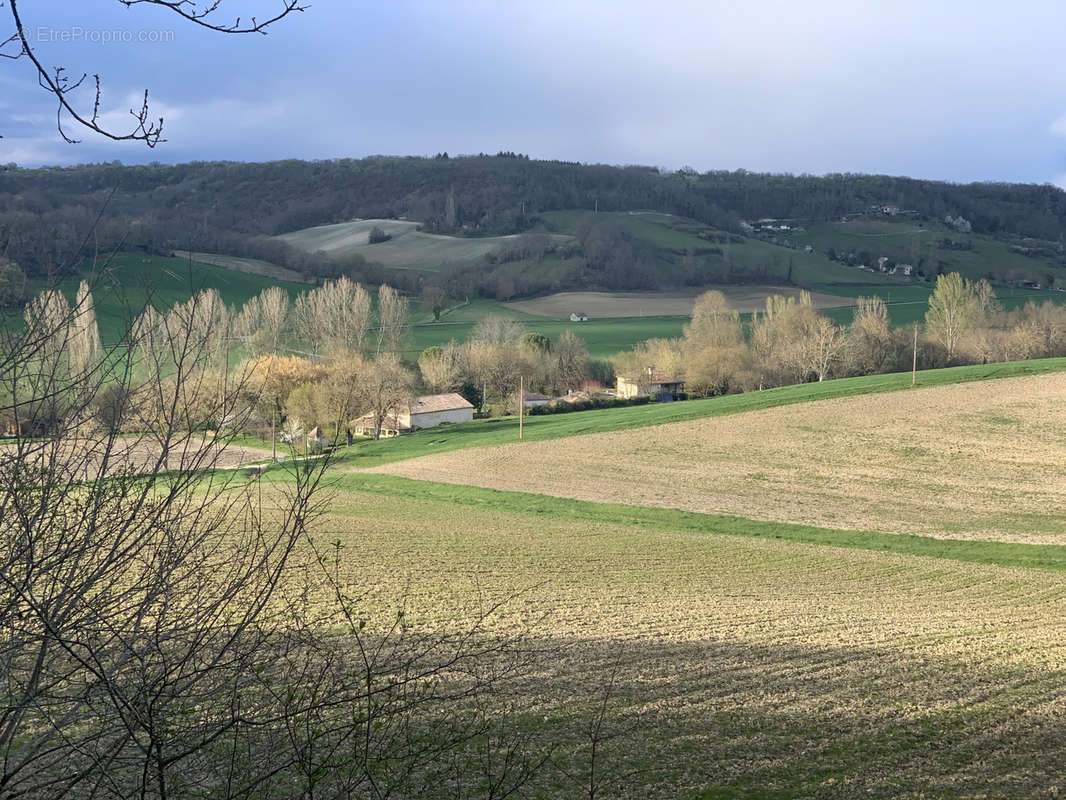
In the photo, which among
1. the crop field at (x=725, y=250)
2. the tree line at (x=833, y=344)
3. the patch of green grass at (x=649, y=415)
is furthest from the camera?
the crop field at (x=725, y=250)

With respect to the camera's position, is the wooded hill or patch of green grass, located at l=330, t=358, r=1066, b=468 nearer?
patch of green grass, located at l=330, t=358, r=1066, b=468

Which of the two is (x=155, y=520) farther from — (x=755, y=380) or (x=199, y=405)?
(x=755, y=380)

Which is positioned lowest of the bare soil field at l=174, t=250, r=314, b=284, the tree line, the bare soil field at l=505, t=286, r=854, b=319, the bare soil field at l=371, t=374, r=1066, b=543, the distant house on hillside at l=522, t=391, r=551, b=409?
the distant house on hillside at l=522, t=391, r=551, b=409

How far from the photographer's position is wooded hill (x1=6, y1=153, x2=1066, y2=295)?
11062cm

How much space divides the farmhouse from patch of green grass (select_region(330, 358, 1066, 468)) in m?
16.8

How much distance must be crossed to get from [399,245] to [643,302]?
35506 mm

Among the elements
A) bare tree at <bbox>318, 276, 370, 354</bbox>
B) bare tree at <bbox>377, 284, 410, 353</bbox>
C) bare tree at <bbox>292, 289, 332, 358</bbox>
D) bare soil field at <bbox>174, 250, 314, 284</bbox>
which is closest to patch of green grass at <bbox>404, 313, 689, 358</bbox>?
bare tree at <bbox>377, 284, 410, 353</bbox>

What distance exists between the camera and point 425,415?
64.1 m

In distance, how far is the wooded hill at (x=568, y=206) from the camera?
111m

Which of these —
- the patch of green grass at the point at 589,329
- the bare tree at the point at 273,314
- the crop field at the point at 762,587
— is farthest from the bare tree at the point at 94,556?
the patch of green grass at the point at 589,329

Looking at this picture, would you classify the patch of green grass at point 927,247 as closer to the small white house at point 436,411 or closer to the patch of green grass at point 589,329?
the patch of green grass at point 589,329

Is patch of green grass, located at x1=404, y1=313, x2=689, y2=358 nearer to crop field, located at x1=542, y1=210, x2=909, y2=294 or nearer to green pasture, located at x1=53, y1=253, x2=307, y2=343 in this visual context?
crop field, located at x1=542, y1=210, x2=909, y2=294

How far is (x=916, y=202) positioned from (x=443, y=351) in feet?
394

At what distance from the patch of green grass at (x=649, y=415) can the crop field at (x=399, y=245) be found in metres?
58.3
